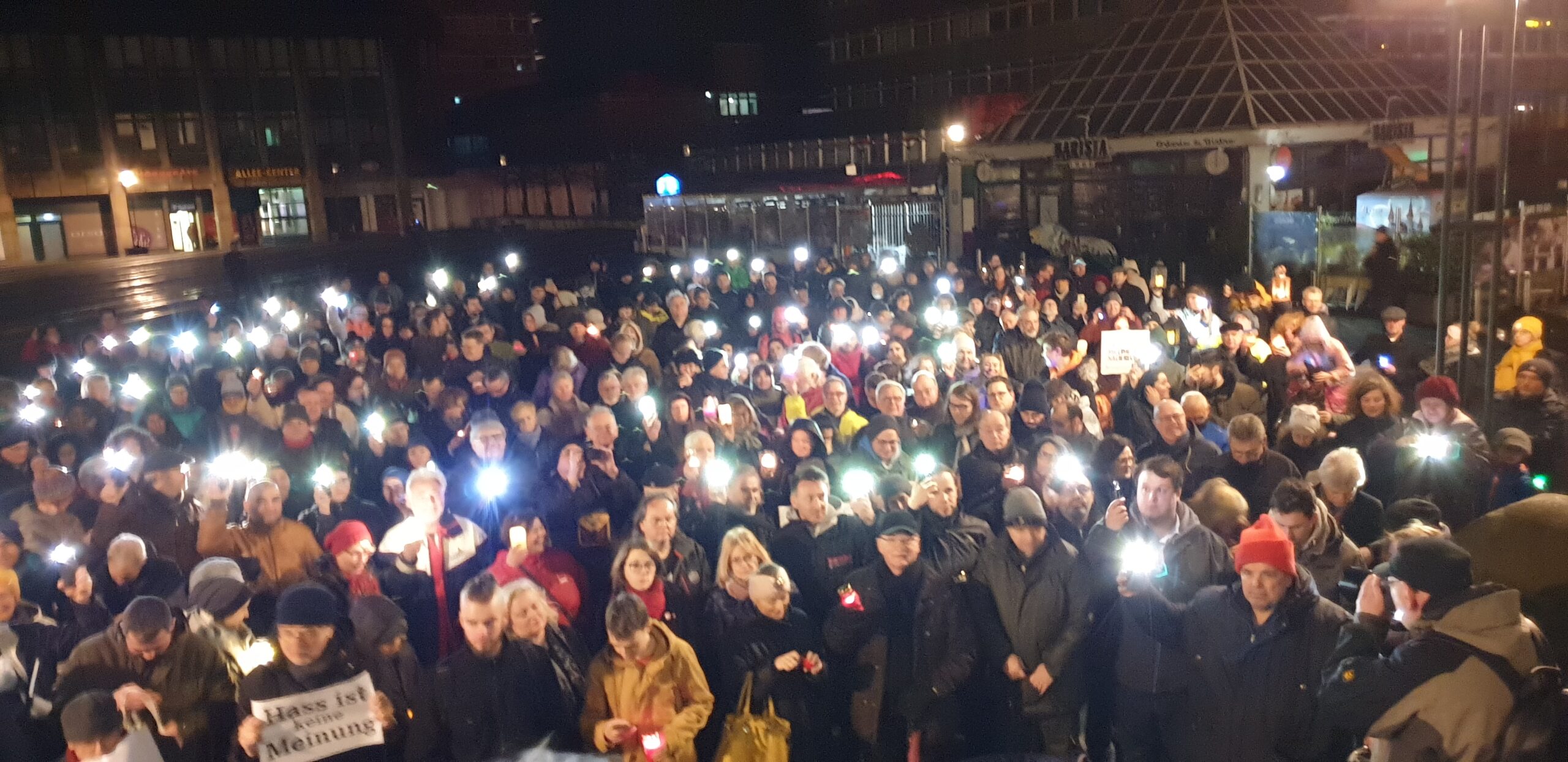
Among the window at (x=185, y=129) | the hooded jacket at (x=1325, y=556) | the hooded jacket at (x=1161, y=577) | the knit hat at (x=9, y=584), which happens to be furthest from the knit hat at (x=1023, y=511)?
the window at (x=185, y=129)

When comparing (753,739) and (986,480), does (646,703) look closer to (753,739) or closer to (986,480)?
(753,739)

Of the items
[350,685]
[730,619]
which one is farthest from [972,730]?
[350,685]

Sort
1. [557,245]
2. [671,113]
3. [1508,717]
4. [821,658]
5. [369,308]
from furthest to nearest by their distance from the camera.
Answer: [671,113] → [557,245] → [369,308] → [821,658] → [1508,717]

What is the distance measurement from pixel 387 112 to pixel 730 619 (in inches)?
2195

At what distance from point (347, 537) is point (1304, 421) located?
556 cm

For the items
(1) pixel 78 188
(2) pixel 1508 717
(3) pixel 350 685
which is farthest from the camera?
(1) pixel 78 188

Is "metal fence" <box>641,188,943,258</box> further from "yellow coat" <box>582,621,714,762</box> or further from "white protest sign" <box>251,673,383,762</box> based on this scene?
"white protest sign" <box>251,673,383,762</box>

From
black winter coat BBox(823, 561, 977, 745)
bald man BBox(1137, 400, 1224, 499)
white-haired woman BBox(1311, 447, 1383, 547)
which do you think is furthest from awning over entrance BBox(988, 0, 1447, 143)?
black winter coat BBox(823, 561, 977, 745)

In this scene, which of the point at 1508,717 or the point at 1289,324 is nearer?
the point at 1508,717

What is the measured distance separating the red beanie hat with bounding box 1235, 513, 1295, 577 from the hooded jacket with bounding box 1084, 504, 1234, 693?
0.52 m

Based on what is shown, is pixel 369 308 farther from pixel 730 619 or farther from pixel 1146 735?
pixel 1146 735

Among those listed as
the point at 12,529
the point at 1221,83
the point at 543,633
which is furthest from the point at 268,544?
the point at 1221,83

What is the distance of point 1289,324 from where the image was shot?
9727mm

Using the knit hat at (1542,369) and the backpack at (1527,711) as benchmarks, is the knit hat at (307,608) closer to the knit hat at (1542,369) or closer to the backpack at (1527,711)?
the backpack at (1527,711)
